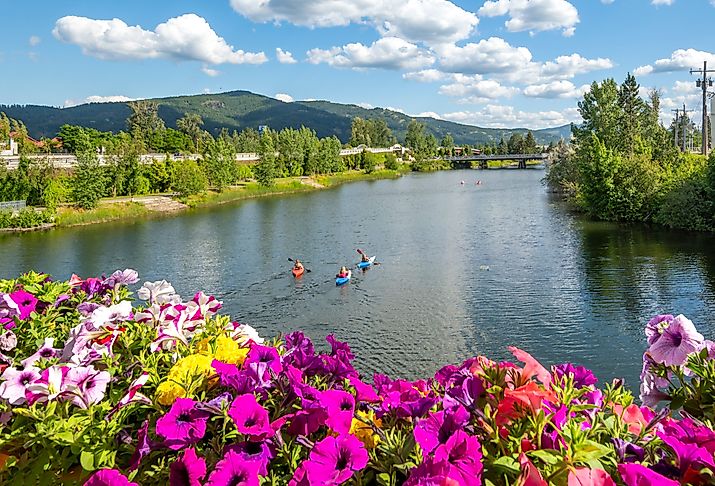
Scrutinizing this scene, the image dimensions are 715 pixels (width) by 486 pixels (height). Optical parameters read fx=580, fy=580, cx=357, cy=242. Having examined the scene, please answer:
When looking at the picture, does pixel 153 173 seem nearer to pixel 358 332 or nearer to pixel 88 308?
pixel 358 332

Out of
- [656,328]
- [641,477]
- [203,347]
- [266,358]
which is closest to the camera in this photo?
[641,477]

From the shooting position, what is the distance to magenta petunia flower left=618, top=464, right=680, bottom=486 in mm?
1308

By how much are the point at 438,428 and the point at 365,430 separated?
315 millimetres

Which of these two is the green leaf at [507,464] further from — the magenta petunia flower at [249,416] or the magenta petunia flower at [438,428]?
the magenta petunia flower at [249,416]

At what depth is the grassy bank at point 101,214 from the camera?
122ft

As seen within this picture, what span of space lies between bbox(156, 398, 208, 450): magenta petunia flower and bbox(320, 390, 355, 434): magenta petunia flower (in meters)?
0.36

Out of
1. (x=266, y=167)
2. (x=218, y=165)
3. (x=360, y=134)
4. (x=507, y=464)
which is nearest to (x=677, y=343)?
(x=507, y=464)

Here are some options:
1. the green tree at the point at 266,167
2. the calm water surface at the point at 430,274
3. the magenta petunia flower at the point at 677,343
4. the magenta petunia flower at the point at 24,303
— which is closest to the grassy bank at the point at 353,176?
the green tree at the point at 266,167

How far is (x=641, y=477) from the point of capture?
4.44 ft

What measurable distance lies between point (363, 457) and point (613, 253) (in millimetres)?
25107

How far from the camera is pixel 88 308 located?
276 cm

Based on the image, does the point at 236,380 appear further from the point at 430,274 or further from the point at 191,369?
the point at 430,274

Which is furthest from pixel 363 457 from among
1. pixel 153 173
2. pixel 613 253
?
pixel 153 173

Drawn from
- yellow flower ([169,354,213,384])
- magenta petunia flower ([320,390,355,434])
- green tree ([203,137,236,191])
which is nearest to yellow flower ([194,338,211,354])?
yellow flower ([169,354,213,384])
